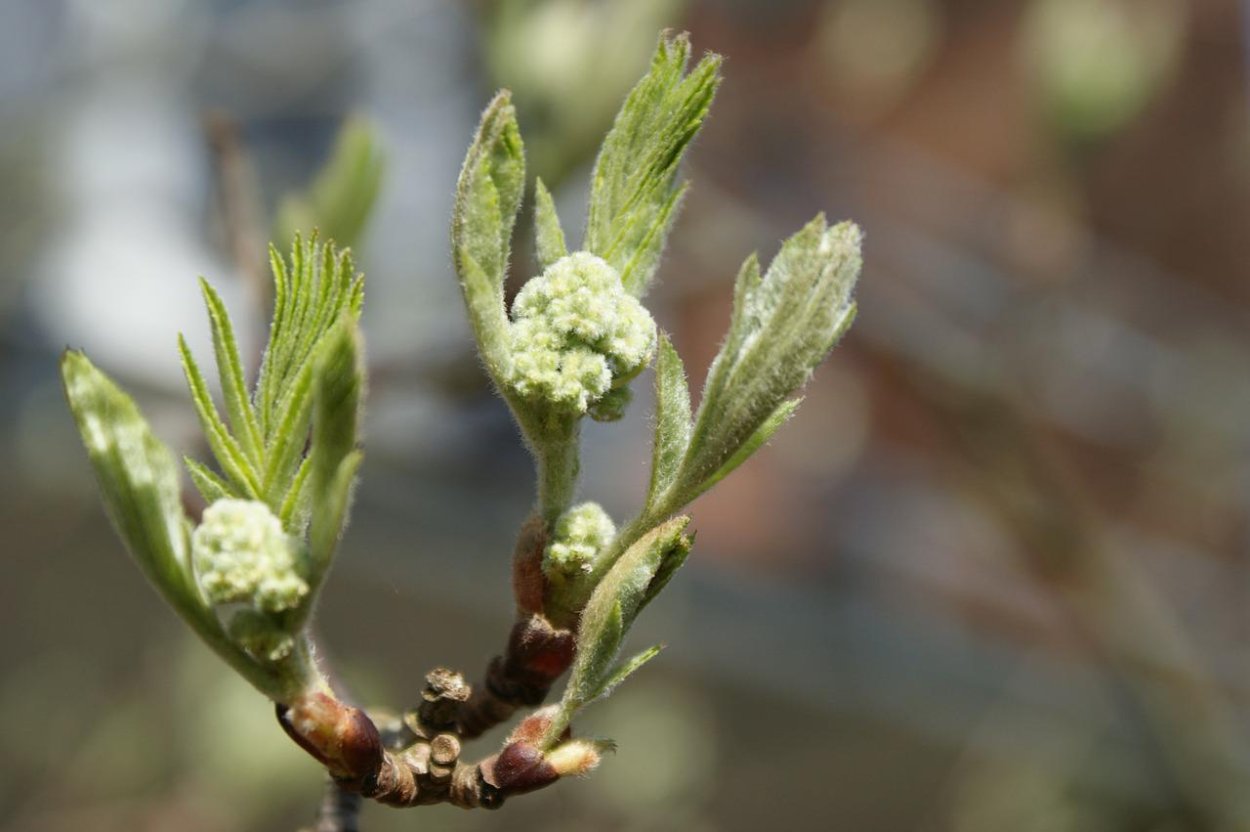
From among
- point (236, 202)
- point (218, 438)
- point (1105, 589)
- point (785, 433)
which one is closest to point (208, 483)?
point (218, 438)

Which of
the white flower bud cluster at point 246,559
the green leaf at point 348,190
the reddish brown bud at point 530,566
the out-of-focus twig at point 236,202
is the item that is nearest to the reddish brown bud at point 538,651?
the reddish brown bud at point 530,566

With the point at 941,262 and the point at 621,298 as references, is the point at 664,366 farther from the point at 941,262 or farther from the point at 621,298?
the point at 941,262

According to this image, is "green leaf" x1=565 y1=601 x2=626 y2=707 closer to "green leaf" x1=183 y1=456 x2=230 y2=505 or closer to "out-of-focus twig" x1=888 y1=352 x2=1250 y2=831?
"green leaf" x1=183 y1=456 x2=230 y2=505

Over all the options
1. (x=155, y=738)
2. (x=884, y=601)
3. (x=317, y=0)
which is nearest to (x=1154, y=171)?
(x=884, y=601)

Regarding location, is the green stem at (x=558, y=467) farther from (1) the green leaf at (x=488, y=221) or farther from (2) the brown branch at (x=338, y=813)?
(2) the brown branch at (x=338, y=813)

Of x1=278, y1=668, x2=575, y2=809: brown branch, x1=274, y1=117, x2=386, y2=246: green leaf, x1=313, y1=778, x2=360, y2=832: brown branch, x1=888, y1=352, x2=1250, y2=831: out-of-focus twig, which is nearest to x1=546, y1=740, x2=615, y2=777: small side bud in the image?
x1=278, y1=668, x2=575, y2=809: brown branch

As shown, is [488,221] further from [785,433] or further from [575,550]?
[785,433]
